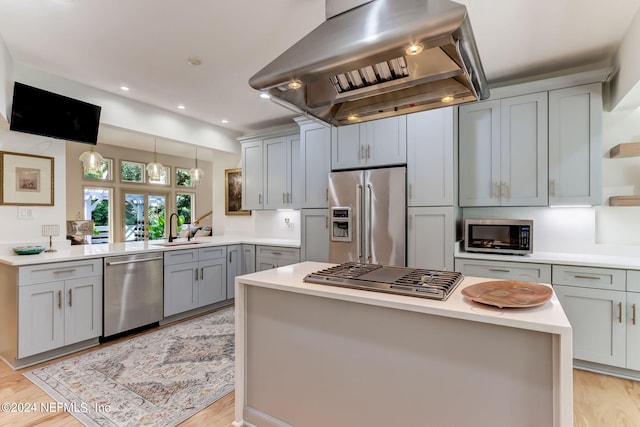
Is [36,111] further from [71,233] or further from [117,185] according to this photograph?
[117,185]

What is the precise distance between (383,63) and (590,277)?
2.45 meters

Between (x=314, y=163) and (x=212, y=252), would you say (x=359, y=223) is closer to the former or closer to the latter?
(x=314, y=163)

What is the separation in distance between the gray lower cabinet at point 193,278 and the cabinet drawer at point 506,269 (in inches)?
117

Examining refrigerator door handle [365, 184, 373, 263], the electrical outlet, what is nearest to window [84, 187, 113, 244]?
the electrical outlet

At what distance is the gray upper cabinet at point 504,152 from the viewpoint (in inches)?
A: 115

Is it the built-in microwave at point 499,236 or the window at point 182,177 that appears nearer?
the built-in microwave at point 499,236

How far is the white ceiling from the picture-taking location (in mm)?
2100

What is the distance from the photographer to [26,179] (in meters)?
3.06

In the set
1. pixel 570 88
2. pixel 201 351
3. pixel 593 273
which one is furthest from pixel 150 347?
pixel 570 88

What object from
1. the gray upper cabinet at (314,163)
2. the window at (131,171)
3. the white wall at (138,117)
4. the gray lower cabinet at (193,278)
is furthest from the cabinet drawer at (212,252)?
the window at (131,171)

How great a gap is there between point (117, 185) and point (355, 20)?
27.3 ft

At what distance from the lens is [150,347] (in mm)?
3021

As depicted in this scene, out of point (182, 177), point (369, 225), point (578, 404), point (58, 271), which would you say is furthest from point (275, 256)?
point (182, 177)

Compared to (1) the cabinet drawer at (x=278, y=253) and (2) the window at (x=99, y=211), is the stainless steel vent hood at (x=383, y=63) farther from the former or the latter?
(2) the window at (x=99, y=211)
